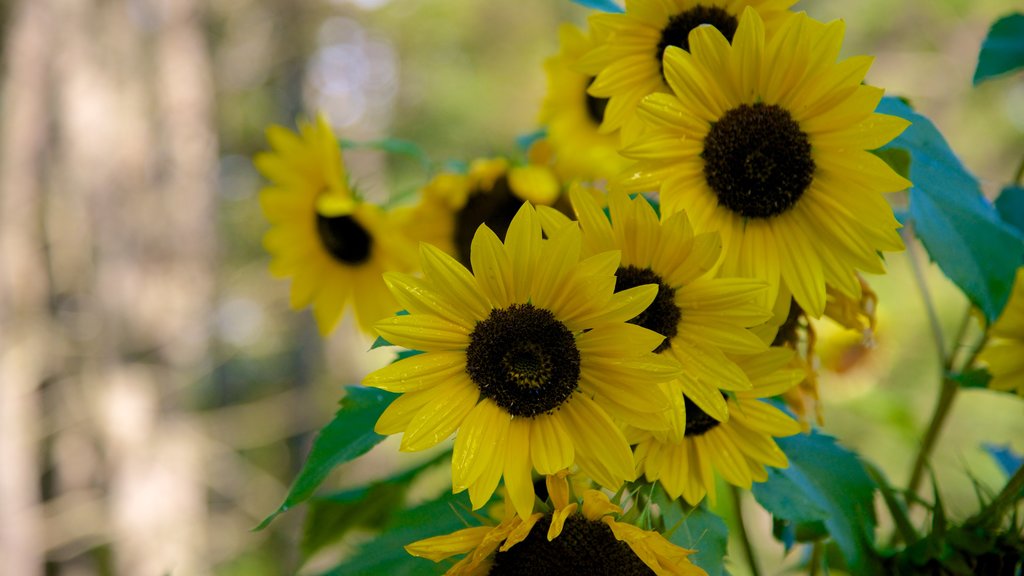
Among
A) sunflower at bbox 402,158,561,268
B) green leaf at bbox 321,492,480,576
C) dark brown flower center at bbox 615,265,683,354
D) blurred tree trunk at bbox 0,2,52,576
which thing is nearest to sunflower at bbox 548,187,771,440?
dark brown flower center at bbox 615,265,683,354

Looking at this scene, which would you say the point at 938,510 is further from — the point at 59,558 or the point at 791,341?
the point at 59,558

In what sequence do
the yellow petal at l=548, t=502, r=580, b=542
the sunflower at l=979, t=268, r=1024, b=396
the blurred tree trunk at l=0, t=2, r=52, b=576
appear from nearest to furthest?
the yellow petal at l=548, t=502, r=580, b=542 < the sunflower at l=979, t=268, r=1024, b=396 < the blurred tree trunk at l=0, t=2, r=52, b=576

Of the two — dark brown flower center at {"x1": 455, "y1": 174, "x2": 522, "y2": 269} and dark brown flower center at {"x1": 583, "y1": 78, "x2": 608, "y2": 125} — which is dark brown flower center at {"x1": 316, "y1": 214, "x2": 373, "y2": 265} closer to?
dark brown flower center at {"x1": 455, "y1": 174, "x2": 522, "y2": 269}

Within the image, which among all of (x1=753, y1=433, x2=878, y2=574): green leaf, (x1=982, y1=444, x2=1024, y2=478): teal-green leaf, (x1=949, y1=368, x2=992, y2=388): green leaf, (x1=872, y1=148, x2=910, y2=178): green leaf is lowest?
(x1=982, y1=444, x2=1024, y2=478): teal-green leaf

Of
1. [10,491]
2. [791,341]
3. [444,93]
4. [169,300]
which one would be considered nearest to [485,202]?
[791,341]

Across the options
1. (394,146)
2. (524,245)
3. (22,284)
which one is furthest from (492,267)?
(22,284)

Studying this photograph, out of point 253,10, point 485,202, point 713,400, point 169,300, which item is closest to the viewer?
point 713,400
